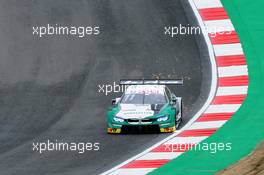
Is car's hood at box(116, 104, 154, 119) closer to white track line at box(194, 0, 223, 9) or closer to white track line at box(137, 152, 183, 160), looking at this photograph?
white track line at box(137, 152, 183, 160)

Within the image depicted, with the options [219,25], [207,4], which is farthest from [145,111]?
[207,4]

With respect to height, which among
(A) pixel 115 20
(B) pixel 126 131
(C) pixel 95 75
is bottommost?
(B) pixel 126 131

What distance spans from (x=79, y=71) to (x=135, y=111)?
600 centimetres

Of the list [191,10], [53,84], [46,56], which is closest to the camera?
[53,84]

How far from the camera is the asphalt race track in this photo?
22.2 metres

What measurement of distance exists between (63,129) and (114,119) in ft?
5.13

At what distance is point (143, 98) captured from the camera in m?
24.2

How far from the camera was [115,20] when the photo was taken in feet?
105

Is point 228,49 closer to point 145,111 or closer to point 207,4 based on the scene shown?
point 207,4

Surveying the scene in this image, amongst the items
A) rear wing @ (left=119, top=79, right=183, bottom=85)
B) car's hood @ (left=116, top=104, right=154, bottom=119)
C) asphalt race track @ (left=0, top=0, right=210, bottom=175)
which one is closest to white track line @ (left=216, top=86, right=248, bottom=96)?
asphalt race track @ (left=0, top=0, right=210, bottom=175)

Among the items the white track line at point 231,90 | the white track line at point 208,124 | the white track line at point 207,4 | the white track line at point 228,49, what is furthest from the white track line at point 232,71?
the white track line at point 208,124

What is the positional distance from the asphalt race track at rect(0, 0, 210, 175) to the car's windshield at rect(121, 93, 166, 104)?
0.94 m

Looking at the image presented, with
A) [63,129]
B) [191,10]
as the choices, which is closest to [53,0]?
[191,10]

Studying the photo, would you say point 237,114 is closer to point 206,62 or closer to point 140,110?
point 140,110
